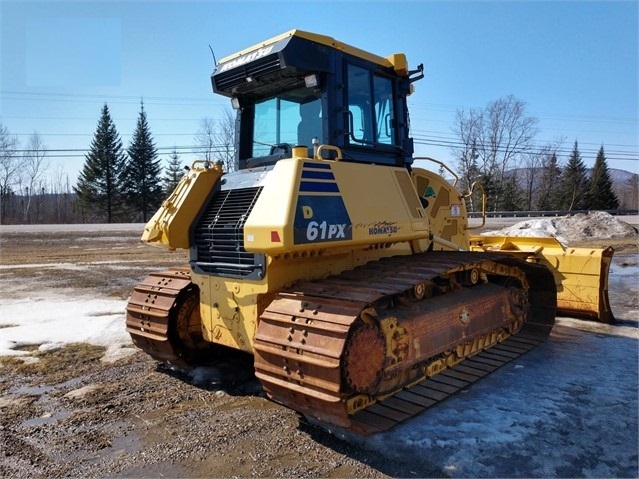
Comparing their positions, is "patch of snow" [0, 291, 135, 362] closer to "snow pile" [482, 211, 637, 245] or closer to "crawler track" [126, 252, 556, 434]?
"crawler track" [126, 252, 556, 434]

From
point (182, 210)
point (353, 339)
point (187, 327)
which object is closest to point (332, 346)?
point (353, 339)

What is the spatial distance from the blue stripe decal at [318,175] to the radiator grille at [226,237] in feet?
2.01

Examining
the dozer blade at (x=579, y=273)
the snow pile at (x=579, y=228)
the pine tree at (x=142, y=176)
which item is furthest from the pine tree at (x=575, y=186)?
the dozer blade at (x=579, y=273)

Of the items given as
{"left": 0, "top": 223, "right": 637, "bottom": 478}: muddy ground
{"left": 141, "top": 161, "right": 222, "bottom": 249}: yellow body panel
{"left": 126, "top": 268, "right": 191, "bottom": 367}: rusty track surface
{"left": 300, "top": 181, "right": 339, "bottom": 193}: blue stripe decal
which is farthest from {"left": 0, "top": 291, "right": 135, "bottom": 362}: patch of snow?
{"left": 300, "top": 181, "right": 339, "bottom": 193}: blue stripe decal

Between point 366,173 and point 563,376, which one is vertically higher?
point 366,173

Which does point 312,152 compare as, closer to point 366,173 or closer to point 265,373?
point 366,173

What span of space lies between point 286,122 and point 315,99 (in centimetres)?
45

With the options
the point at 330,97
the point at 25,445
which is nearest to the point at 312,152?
the point at 330,97

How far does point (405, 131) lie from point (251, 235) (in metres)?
2.47

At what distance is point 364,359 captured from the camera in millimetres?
3699

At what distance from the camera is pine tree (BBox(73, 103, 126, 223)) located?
4962 cm

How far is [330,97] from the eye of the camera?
473 centimetres

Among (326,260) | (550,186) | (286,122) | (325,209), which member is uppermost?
(550,186)

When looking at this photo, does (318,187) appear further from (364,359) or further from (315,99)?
(364,359)
